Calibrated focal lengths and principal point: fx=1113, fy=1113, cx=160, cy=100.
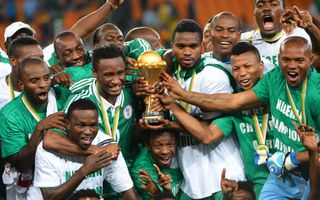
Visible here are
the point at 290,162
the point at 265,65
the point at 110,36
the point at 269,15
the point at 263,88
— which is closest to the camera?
the point at 290,162

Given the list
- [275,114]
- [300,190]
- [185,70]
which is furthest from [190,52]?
[300,190]

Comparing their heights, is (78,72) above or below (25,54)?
below

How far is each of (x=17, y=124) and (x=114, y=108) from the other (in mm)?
834

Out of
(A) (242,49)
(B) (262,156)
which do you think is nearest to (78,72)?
(A) (242,49)

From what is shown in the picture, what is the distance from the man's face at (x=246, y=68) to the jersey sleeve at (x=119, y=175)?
1208 millimetres

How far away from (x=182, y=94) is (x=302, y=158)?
3.76 ft

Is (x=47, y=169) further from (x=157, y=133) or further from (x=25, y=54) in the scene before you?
(x=25, y=54)

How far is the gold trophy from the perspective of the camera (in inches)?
360

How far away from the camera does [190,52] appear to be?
31.2ft

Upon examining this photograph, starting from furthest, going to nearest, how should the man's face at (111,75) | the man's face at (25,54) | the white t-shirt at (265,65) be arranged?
the man's face at (25,54) < the white t-shirt at (265,65) < the man's face at (111,75)

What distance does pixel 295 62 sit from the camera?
8961 millimetres

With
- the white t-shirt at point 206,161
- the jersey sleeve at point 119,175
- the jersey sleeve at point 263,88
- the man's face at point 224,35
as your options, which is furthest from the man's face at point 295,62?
the jersey sleeve at point 119,175

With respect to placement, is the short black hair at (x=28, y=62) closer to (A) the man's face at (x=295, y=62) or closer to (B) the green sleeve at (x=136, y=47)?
(B) the green sleeve at (x=136, y=47)

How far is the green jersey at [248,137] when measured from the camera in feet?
31.0
